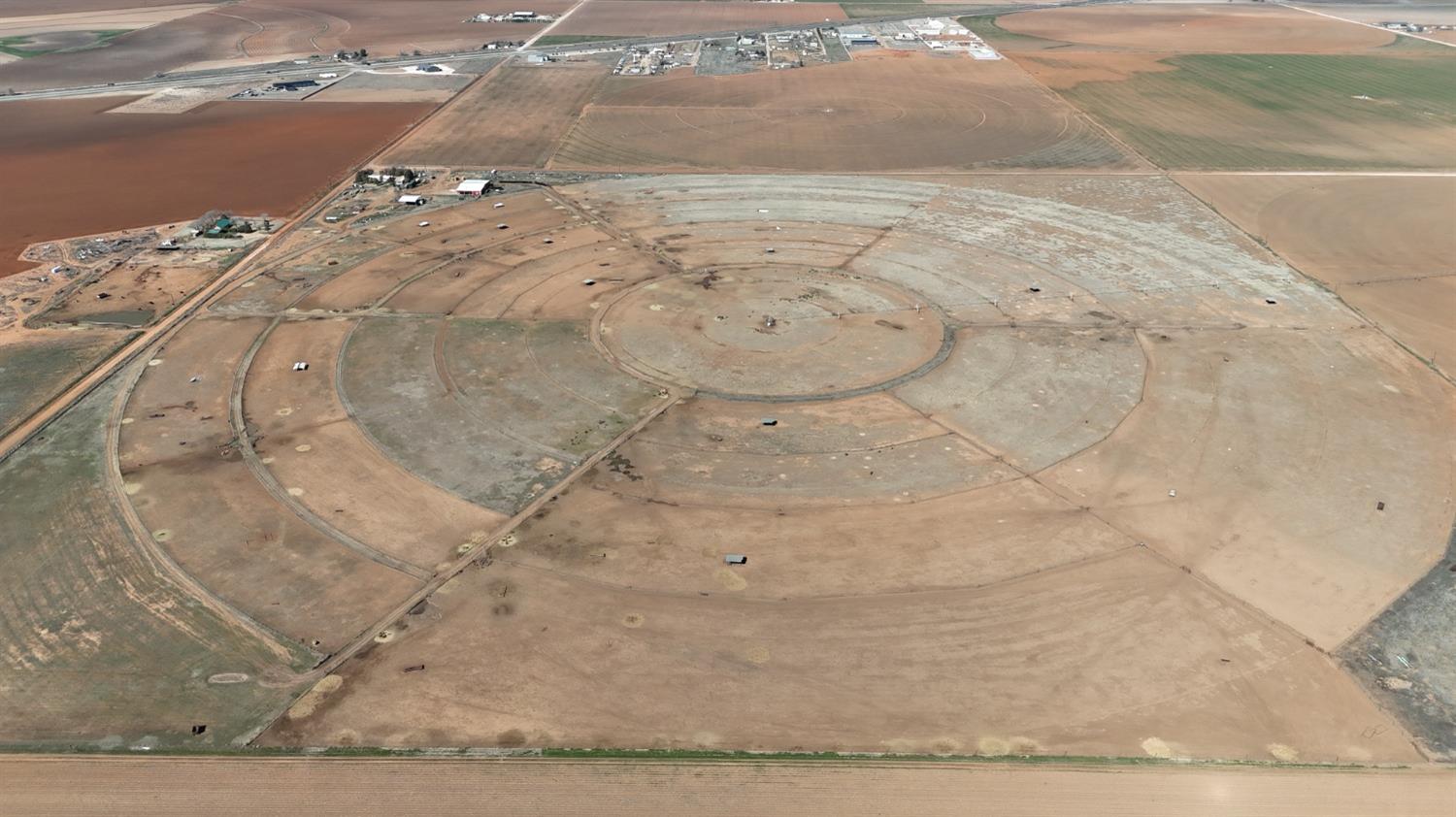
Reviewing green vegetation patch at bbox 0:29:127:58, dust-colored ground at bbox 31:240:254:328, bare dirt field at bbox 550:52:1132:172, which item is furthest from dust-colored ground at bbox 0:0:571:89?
dust-colored ground at bbox 31:240:254:328

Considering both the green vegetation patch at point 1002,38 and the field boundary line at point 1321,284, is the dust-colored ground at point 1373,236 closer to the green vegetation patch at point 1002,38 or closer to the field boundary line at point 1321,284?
the field boundary line at point 1321,284

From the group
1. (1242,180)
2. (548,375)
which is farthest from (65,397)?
(1242,180)

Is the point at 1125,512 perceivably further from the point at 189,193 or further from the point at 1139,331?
the point at 189,193

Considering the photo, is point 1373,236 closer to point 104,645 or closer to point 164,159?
point 104,645

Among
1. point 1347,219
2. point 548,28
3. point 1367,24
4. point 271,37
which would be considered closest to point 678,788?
point 1347,219

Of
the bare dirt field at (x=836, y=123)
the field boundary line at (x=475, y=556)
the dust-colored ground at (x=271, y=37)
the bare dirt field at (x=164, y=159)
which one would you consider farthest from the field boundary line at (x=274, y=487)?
the dust-colored ground at (x=271, y=37)

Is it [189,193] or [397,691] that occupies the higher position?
[189,193]
